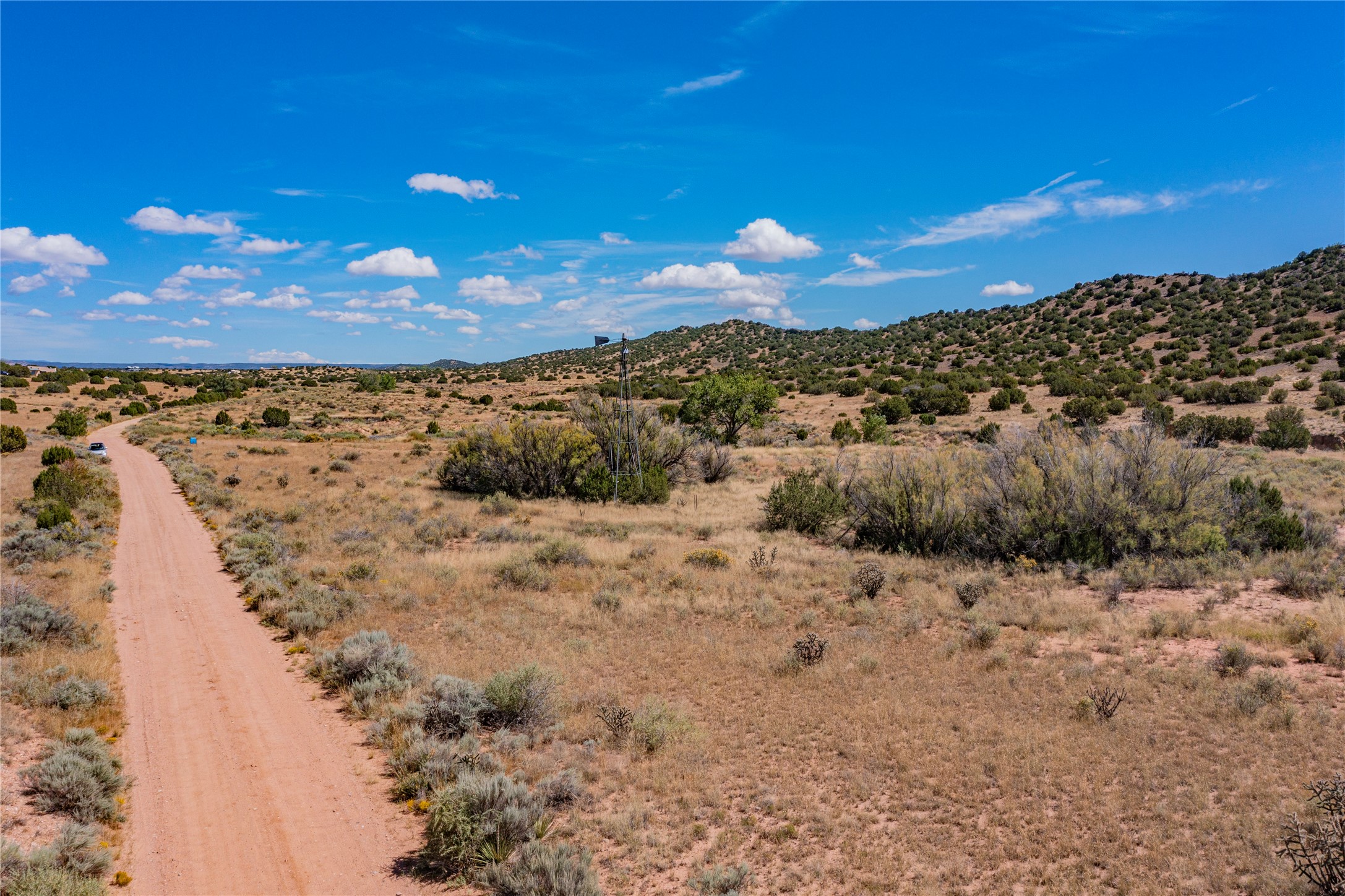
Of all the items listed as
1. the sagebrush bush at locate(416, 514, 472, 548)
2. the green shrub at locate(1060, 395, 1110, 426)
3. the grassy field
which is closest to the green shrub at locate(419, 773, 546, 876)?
the grassy field

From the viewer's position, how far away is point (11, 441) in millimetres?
31859

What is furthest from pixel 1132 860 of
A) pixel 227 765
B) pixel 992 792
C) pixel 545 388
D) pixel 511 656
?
pixel 545 388

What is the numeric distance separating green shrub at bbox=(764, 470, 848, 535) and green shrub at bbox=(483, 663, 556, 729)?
12208 millimetres

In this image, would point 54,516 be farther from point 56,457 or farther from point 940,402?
point 940,402

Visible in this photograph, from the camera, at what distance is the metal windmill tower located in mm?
24828

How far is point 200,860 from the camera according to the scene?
20.7ft

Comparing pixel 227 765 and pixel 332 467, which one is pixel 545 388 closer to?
pixel 332 467

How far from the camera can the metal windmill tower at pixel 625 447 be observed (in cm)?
2483

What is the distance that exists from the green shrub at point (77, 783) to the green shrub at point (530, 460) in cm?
1855

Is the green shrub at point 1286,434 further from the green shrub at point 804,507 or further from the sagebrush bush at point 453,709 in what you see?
the sagebrush bush at point 453,709

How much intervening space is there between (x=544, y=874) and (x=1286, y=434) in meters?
36.1

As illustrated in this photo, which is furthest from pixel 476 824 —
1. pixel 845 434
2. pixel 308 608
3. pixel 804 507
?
pixel 845 434

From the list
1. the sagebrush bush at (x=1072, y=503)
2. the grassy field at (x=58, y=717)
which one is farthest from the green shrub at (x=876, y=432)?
the grassy field at (x=58, y=717)

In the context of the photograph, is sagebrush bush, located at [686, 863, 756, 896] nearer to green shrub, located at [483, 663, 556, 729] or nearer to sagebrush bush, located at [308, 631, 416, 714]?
green shrub, located at [483, 663, 556, 729]
